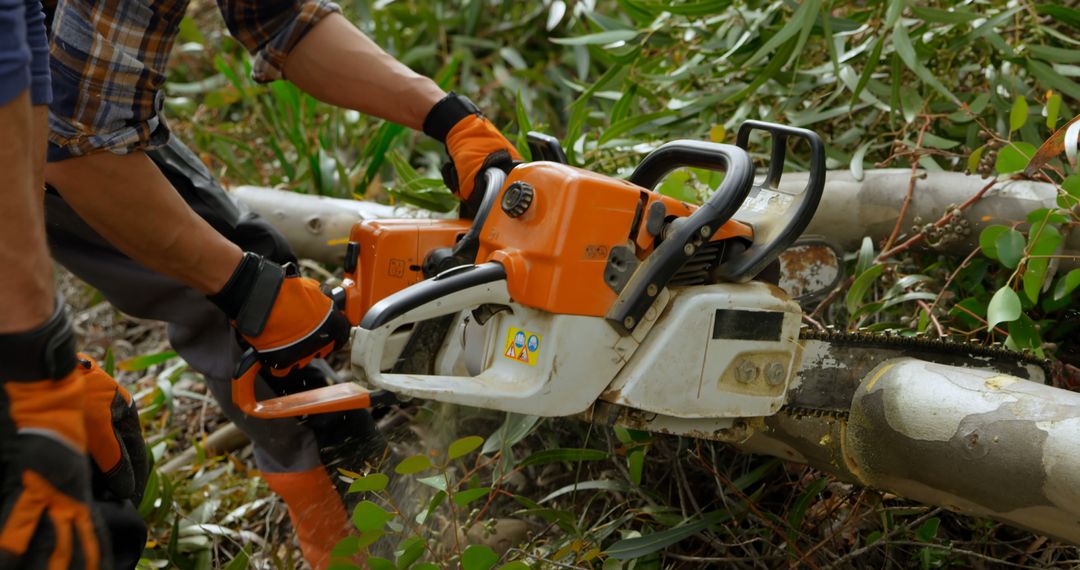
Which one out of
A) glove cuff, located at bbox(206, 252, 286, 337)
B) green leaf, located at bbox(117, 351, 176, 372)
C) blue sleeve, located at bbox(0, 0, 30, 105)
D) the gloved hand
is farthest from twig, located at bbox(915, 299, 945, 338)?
green leaf, located at bbox(117, 351, 176, 372)

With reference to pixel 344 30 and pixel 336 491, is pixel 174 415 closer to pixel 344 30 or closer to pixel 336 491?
pixel 336 491

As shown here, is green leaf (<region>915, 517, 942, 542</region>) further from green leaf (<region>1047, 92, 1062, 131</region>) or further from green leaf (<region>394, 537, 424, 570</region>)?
green leaf (<region>394, 537, 424, 570</region>)

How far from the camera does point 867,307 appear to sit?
2.72 meters

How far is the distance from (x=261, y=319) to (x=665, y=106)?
1.83m

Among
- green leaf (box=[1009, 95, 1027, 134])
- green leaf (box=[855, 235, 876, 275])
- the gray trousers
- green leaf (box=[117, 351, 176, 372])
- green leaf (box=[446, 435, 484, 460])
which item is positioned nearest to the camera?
green leaf (box=[446, 435, 484, 460])

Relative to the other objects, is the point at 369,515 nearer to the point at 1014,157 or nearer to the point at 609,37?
the point at 1014,157

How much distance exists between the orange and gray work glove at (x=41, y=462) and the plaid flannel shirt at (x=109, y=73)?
2.89ft

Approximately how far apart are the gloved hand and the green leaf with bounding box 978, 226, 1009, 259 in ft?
6.78

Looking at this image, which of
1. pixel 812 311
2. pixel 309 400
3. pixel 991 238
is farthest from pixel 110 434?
pixel 991 238

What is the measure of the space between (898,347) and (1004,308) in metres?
0.33

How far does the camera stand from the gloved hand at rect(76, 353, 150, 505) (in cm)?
205

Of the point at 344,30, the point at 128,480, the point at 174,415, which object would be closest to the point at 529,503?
the point at 128,480

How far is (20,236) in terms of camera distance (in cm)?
144

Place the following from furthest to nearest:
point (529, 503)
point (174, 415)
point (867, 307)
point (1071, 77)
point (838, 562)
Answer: point (174, 415) < point (1071, 77) < point (867, 307) < point (529, 503) < point (838, 562)
